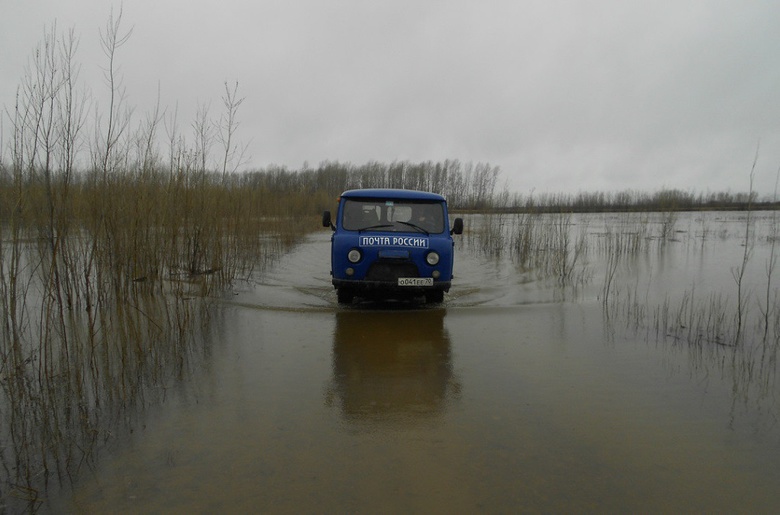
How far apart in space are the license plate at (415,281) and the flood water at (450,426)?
2.27ft

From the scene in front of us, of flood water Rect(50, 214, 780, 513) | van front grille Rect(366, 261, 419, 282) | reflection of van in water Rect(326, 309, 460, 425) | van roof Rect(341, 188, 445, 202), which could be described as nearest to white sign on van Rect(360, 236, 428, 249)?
van front grille Rect(366, 261, 419, 282)

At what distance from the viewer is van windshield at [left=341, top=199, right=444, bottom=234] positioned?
8234 millimetres

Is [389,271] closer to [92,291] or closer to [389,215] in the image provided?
[389,215]

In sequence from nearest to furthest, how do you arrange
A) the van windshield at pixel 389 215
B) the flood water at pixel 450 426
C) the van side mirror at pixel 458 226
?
the flood water at pixel 450 426, the van side mirror at pixel 458 226, the van windshield at pixel 389 215

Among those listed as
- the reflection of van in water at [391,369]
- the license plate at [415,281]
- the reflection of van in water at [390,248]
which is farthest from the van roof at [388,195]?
the reflection of van in water at [391,369]

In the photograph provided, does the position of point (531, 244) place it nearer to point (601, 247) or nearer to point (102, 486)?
point (601, 247)

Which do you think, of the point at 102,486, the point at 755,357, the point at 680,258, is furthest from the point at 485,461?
the point at 680,258

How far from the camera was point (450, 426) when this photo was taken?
3.73m

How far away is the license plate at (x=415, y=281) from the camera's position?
25.0 ft

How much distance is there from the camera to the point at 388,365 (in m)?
5.26

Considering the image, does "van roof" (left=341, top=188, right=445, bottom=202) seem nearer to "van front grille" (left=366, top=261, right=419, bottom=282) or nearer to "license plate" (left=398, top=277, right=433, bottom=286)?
"van front grille" (left=366, top=261, right=419, bottom=282)

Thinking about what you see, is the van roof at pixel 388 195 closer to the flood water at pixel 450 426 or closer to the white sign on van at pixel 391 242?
the white sign on van at pixel 391 242

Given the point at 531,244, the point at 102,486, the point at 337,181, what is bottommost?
the point at 102,486

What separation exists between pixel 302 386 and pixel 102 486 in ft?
6.32
